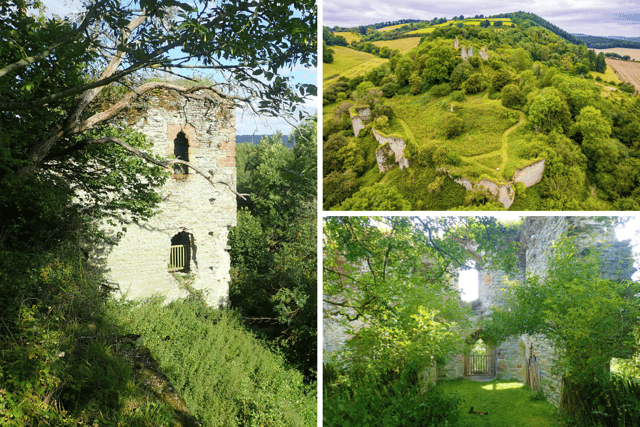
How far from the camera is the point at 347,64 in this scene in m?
4.13

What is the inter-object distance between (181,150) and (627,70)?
31.6ft

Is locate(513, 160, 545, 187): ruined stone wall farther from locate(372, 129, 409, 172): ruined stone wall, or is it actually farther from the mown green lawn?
the mown green lawn

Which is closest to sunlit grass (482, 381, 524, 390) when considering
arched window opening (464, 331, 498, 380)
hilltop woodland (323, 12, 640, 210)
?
arched window opening (464, 331, 498, 380)

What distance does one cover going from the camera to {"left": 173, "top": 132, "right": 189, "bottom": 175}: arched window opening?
10.4m

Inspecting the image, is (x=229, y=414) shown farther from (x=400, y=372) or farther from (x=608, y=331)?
(x=608, y=331)

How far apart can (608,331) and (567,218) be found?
179 centimetres

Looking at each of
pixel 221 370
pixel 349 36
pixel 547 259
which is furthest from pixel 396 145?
pixel 221 370

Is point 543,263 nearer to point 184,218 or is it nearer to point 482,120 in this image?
point 482,120

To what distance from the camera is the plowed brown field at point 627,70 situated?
14.2 feet

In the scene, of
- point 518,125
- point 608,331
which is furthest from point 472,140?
point 608,331

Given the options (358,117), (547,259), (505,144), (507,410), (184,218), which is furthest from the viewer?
(184,218)

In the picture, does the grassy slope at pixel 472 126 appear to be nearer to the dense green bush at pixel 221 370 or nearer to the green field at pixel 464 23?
the green field at pixel 464 23

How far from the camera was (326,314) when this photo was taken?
3.47 m

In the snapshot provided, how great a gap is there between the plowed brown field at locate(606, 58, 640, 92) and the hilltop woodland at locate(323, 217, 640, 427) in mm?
A: 2121
